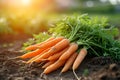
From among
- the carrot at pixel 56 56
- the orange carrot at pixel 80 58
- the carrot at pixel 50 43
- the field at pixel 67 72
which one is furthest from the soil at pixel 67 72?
the carrot at pixel 50 43

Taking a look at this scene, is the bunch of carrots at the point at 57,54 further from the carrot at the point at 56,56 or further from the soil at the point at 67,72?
the soil at the point at 67,72

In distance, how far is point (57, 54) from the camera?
667 cm

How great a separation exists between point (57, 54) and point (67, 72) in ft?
1.34

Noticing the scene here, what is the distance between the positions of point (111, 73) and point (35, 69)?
1357mm

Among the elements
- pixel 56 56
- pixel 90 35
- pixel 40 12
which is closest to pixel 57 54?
pixel 56 56

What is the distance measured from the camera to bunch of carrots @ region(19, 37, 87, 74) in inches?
255

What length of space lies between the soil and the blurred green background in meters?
2.10

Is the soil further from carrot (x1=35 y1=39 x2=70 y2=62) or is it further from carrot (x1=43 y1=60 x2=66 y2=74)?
carrot (x1=35 y1=39 x2=70 y2=62)

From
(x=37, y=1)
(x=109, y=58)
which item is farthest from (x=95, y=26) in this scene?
(x=37, y=1)

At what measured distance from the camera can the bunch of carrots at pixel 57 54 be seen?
648cm

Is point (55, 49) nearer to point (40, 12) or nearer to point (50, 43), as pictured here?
point (50, 43)

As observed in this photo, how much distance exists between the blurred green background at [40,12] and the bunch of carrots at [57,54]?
1.73 m

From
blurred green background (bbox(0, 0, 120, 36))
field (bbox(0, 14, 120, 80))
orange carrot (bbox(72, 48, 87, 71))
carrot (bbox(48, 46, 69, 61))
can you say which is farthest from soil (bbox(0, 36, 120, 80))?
blurred green background (bbox(0, 0, 120, 36))

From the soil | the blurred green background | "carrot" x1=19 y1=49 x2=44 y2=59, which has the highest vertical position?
the blurred green background
